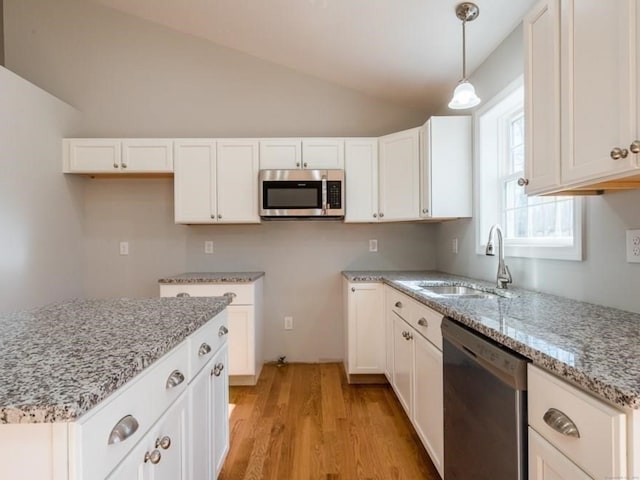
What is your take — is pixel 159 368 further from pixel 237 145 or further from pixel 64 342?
pixel 237 145

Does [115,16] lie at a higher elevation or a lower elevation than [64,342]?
higher

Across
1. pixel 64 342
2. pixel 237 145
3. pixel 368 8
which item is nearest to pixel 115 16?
pixel 237 145

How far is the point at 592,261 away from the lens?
142 centimetres

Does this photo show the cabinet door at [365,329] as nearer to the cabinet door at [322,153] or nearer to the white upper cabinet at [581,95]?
the cabinet door at [322,153]

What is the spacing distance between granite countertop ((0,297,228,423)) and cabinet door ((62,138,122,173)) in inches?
72.1

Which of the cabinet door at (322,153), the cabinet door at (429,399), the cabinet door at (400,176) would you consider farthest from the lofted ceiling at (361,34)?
the cabinet door at (429,399)

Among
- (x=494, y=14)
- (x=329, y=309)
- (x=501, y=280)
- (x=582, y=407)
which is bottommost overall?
(x=329, y=309)

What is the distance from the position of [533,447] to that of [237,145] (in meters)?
2.73

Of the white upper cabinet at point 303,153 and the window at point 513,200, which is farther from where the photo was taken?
the white upper cabinet at point 303,153

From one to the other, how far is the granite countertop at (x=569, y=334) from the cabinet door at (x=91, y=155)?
2.74 metres

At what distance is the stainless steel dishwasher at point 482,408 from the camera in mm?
913

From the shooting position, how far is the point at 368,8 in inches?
80.7

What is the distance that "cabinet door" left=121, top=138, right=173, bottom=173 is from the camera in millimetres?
2857

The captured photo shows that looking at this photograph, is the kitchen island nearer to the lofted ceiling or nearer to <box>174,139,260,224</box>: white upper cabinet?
<box>174,139,260,224</box>: white upper cabinet
